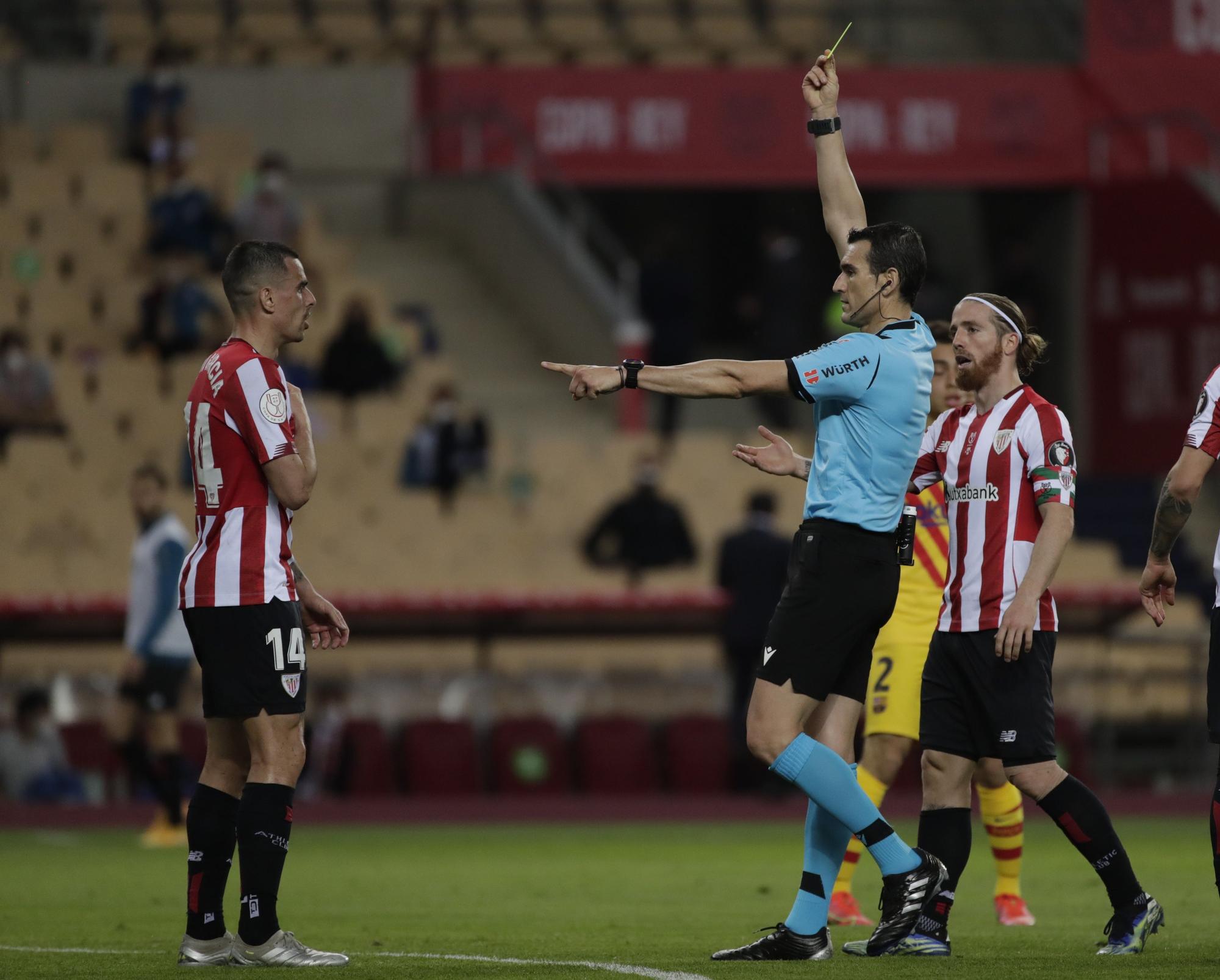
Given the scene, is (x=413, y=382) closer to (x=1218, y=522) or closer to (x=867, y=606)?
(x=1218, y=522)

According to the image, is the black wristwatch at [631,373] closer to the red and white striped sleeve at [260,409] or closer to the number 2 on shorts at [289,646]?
the red and white striped sleeve at [260,409]

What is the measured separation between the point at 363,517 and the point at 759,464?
1180 cm

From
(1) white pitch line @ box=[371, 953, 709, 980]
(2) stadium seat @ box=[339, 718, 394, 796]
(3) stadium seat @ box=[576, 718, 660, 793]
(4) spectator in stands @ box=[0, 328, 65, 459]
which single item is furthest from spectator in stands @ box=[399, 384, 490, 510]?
(1) white pitch line @ box=[371, 953, 709, 980]

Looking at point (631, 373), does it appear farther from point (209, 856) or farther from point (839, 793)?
point (209, 856)

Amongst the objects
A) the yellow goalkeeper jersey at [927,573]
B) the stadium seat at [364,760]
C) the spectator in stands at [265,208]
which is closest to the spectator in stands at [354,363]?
the spectator in stands at [265,208]

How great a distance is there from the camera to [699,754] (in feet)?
56.2

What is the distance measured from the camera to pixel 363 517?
1808 centimetres

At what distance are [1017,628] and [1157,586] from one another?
586 mm

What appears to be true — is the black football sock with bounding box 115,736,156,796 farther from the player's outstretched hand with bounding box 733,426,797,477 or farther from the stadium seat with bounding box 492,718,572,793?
the player's outstretched hand with bounding box 733,426,797,477

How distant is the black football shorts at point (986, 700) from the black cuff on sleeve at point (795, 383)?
120cm

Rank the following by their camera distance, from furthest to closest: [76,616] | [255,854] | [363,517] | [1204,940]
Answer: [363,517], [76,616], [1204,940], [255,854]

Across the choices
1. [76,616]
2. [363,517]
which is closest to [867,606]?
[76,616]

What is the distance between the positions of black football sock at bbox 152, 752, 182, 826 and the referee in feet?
23.3

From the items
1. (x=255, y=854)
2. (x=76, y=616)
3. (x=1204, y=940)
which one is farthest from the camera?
(x=76, y=616)
